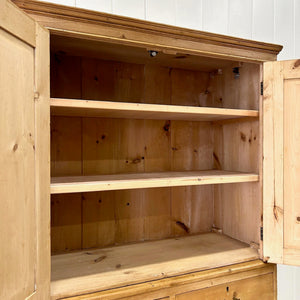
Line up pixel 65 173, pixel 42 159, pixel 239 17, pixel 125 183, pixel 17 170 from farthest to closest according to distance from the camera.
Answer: pixel 239 17
pixel 65 173
pixel 125 183
pixel 42 159
pixel 17 170

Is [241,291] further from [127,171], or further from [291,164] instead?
[127,171]

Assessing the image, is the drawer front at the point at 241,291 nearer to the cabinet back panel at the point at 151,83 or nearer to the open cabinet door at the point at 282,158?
the open cabinet door at the point at 282,158

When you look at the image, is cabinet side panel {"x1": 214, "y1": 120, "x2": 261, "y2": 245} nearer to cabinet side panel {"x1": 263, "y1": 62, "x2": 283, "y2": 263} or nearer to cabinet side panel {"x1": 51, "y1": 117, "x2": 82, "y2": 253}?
cabinet side panel {"x1": 263, "y1": 62, "x2": 283, "y2": 263}

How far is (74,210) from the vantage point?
1.40m

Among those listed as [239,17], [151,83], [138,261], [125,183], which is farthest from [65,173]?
[239,17]

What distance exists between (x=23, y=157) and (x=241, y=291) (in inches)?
43.1

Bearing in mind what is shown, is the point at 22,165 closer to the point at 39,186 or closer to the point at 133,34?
the point at 39,186

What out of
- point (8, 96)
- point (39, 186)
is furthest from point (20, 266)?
point (8, 96)

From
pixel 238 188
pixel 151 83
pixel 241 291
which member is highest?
pixel 151 83

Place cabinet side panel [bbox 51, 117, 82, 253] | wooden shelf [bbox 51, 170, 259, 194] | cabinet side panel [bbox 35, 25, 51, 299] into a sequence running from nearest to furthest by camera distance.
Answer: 1. cabinet side panel [bbox 35, 25, 51, 299]
2. wooden shelf [bbox 51, 170, 259, 194]
3. cabinet side panel [bbox 51, 117, 82, 253]

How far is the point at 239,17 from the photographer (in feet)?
5.89

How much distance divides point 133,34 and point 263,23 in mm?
1224

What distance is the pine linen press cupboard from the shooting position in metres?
0.83

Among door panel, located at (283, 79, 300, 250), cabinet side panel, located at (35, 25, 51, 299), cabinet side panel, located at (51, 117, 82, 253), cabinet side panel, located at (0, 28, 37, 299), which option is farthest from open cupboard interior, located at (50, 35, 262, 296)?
cabinet side panel, located at (0, 28, 37, 299)
